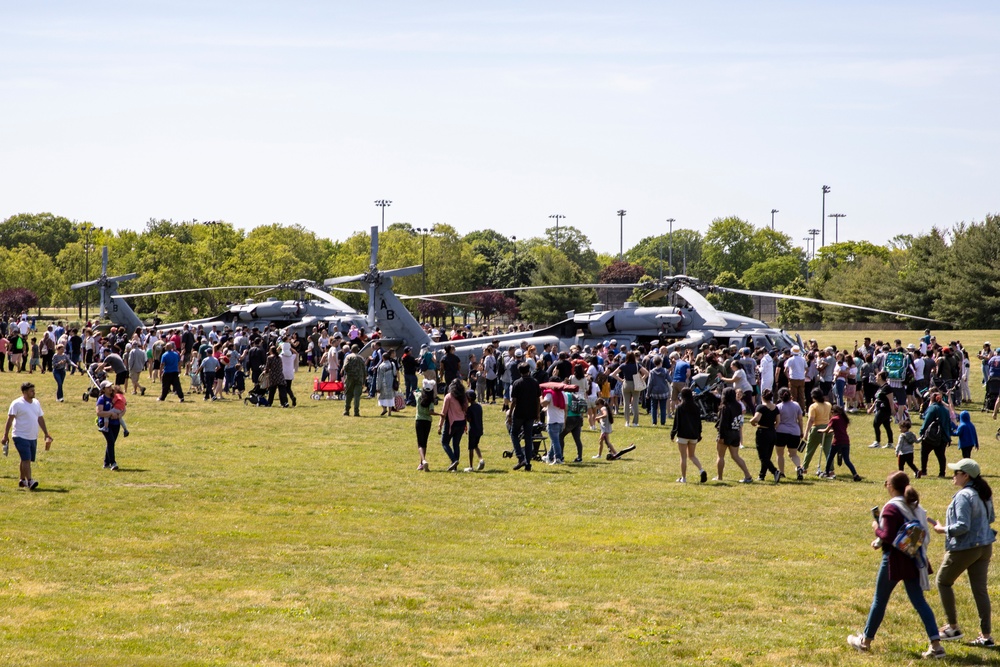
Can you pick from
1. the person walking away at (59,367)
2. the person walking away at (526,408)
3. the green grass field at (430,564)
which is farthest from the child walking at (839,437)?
the person walking away at (59,367)

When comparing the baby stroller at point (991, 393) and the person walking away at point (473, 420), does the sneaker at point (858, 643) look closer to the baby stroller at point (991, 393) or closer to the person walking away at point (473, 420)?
the person walking away at point (473, 420)

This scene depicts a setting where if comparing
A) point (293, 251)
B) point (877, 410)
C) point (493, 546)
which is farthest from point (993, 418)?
point (293, 251)

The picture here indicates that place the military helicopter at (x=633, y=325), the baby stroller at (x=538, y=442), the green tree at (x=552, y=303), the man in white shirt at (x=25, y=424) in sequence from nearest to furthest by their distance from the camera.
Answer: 1. the man in white shirt at (x=25, y=424)
2. the baby stroller at (x=538, y=442)
3. the military helicopter at (x=633, y=325)
4. the green tree at (x=552, y=303)

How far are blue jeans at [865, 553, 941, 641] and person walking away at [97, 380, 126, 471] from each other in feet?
34.1

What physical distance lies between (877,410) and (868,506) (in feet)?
16.1

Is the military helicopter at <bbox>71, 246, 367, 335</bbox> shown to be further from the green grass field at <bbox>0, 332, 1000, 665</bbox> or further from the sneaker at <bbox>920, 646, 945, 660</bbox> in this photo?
the sneaker at <bbox>920, 646, 945, 660</bbox>

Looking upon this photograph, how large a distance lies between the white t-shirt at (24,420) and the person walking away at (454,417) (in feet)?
17.5

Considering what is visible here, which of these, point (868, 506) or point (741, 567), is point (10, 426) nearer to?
point (741, 567)

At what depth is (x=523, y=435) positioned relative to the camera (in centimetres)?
1652

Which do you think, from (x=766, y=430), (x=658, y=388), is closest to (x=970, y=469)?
(x=766, y=430)

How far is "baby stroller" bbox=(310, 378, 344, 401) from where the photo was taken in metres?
27.0

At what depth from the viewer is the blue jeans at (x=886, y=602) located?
781 cm

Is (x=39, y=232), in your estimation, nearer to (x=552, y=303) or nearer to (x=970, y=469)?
(x=552, y=303)

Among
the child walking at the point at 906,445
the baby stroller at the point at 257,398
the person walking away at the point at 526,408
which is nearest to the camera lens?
the child walking at the point at 906,445
